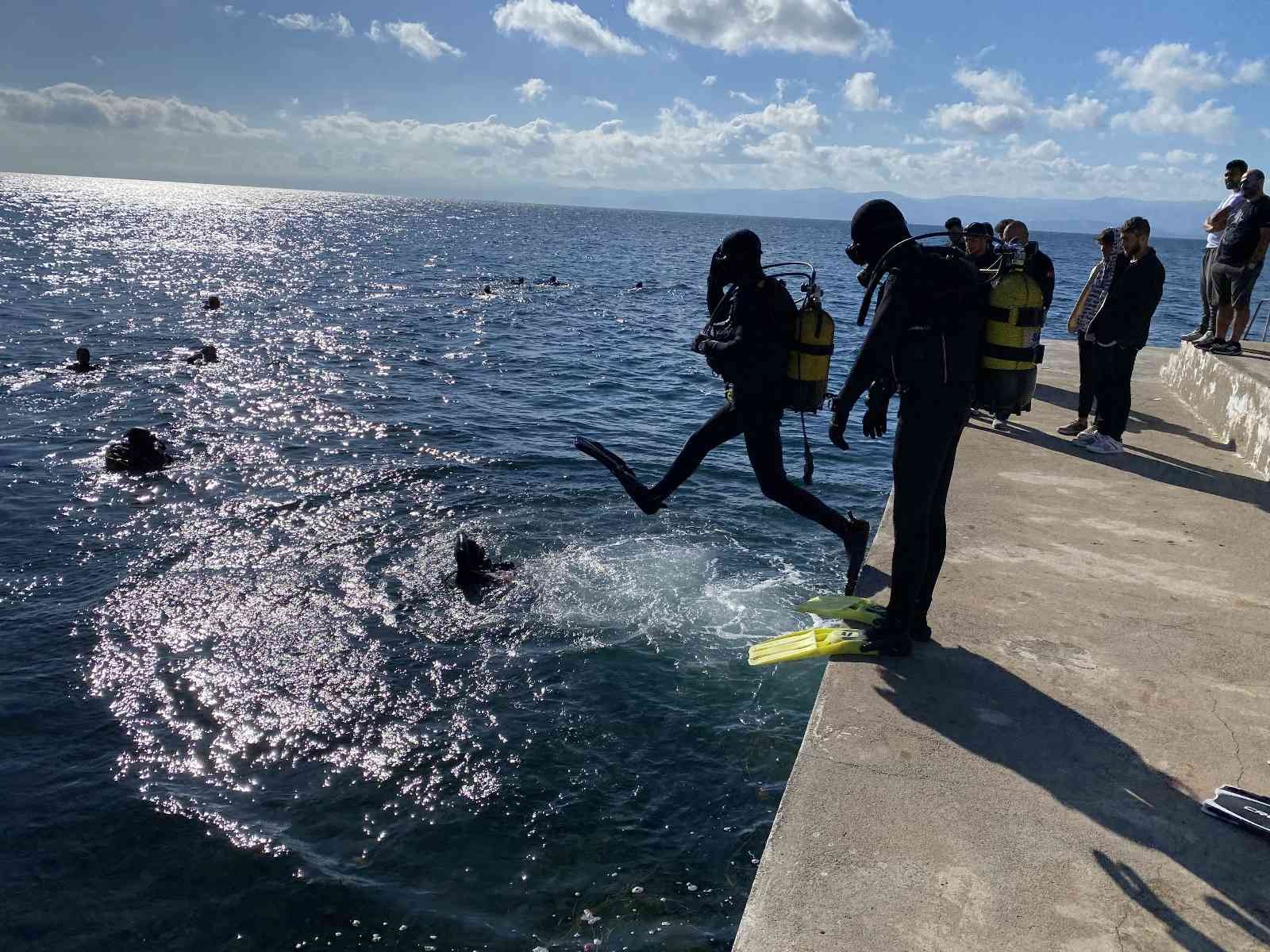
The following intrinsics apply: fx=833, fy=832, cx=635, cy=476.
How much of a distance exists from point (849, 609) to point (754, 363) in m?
1.63

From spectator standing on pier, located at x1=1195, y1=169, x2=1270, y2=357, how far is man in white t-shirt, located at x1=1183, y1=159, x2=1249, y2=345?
0.17 feet

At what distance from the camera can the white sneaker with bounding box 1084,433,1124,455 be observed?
334 inches

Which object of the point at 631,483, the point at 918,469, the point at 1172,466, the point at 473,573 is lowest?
the point at 473,573

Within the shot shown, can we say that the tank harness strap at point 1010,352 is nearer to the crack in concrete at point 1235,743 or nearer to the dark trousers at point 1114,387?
the crack in concrete at point 1235,743

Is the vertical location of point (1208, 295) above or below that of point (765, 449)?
above

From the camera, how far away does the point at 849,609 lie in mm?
4887

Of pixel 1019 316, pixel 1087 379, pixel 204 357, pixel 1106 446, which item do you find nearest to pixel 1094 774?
pixel 1019 316

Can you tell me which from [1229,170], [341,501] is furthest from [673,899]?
[1229,170]

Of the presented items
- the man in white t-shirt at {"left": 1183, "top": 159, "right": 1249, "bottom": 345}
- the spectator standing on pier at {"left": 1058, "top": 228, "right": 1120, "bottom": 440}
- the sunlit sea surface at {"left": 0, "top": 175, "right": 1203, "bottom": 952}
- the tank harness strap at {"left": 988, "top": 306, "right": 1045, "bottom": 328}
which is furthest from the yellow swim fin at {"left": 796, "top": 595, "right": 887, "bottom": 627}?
the man in white t-shirt at {"left": 1183, "top": 159, "right": 1249, "bottom": 345}

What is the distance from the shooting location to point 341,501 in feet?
36.1

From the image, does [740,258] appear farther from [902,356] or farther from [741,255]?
[902,356]

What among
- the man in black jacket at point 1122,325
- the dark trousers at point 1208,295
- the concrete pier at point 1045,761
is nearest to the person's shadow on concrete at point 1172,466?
the man in black jacket at point 1122,325

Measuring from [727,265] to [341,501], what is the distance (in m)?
7.46

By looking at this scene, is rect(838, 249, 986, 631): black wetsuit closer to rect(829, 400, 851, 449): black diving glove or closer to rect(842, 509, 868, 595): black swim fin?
rect(829, 400, 851, 449): black diving glove
